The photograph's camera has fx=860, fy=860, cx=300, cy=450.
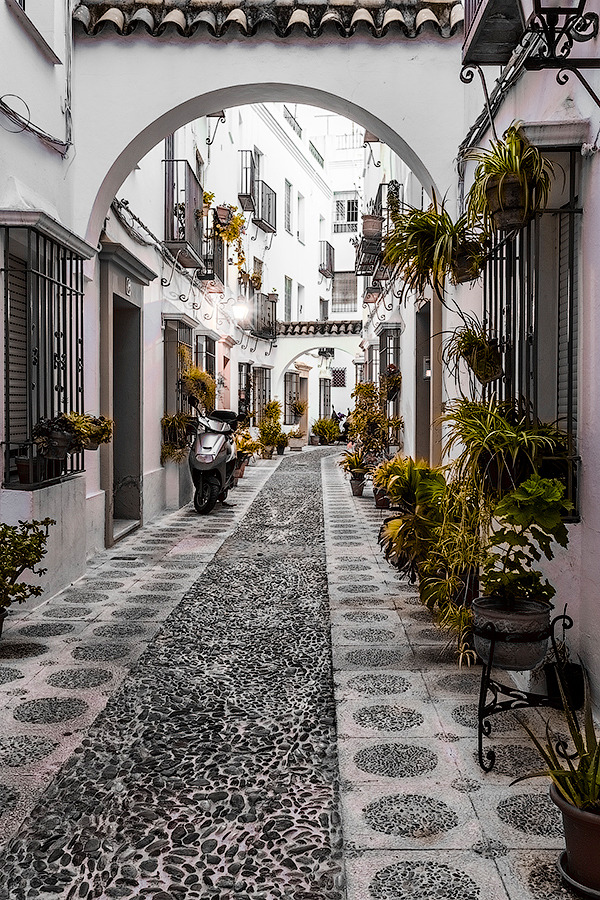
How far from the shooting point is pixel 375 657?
4645 mm

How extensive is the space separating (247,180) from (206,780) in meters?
18.2

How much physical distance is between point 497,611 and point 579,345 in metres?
1.27

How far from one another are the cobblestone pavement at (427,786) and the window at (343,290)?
29.3 m

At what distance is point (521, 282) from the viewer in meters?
4.30

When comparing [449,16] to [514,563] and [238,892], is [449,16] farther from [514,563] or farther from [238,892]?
[238,892]

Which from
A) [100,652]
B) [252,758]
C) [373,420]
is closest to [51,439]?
[100,652]

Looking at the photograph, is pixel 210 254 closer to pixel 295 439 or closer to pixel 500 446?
pixel 500 446

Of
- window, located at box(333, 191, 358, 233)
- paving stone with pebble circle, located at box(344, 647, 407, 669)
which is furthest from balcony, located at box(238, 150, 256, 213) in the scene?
paving stone with pebble circle, located at box(344, 647, 407, 669)

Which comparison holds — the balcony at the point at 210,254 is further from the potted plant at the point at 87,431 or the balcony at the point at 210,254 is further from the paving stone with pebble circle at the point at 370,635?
the paving stone with pebble circle at the point at 370,635

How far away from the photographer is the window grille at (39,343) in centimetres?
568

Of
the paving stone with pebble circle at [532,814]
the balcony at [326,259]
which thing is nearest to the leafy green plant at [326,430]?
the balcony at [326,259]

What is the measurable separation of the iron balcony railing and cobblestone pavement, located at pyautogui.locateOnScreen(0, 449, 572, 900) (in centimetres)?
2214

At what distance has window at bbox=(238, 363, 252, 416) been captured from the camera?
781 inches

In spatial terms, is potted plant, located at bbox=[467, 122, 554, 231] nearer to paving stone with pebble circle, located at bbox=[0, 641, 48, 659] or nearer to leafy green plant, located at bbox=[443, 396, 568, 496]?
leafy green plant, located at bbox=[443, 396, 568, 496]
